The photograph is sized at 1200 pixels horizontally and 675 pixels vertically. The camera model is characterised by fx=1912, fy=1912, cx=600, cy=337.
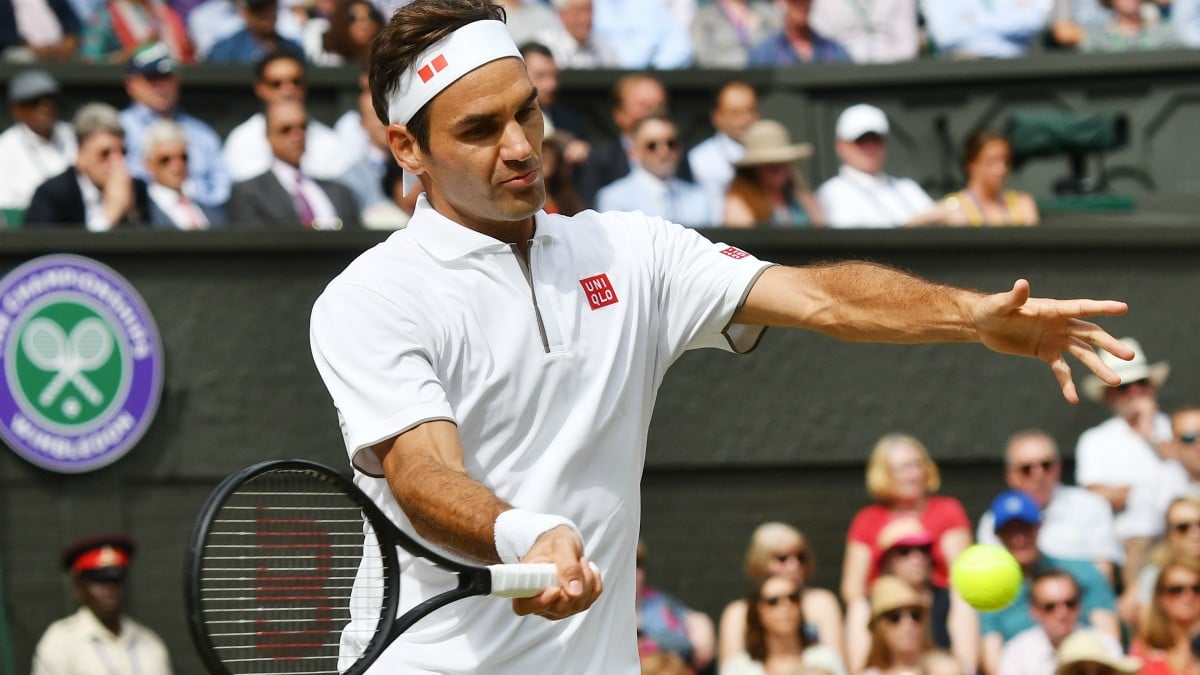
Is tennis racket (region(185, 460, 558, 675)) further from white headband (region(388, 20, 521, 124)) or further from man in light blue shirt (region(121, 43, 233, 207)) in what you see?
man in light blue shirt (region(121, 43, 233, 207))

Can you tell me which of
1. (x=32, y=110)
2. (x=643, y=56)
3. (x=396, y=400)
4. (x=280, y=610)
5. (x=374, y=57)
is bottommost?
(x=280, y=610)

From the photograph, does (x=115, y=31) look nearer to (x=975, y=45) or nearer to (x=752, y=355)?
(x=752, y=355)

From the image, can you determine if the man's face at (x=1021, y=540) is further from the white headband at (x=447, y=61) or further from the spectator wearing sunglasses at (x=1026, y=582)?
the white headband at (x=447, y=61)

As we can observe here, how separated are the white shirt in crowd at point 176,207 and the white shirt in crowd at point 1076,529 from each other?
376 centimetres

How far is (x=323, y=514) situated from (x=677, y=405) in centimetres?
327

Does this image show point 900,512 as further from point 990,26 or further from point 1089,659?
point 990,26

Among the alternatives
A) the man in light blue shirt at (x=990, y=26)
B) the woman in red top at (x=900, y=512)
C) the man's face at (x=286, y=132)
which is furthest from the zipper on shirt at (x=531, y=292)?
the man in light blue shirt at (x=990, y=26)

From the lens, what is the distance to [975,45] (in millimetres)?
10820

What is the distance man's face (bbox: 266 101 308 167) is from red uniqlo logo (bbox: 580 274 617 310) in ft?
16.8

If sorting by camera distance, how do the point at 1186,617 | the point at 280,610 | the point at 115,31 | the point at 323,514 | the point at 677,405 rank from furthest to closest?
1. the point at 115,31
2. the point at 677,405
3. the point at 1186,617
4. the point at 323,514
5. the point at 280,610

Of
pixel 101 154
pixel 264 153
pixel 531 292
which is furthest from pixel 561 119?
pixel 531 292

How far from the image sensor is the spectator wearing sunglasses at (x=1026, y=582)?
761 centimetres

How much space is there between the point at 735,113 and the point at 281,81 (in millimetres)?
2263

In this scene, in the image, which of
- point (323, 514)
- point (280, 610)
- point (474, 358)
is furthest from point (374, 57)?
point (323, 514)
